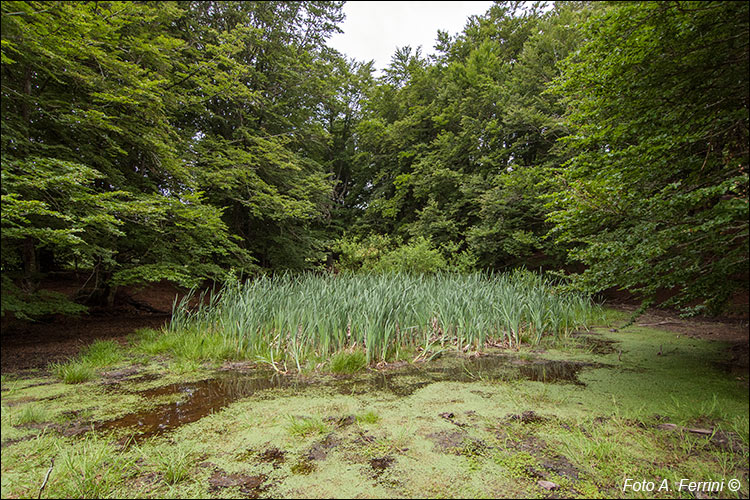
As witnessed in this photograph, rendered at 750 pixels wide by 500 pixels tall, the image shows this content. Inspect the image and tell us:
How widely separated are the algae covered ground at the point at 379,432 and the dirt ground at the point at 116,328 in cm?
12

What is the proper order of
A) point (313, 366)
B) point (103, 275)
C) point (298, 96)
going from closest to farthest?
point (313, 366) < point (103, 275) < point (298, 96)

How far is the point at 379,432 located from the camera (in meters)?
1.53

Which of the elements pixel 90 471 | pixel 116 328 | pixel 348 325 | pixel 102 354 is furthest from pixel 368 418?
pixel 116 328

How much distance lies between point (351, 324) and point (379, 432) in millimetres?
1510

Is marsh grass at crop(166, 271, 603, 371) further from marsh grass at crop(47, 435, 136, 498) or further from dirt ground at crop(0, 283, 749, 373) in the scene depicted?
marsh grass at crop(47, 435, 136, 498)

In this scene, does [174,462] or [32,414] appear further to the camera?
[32,414]

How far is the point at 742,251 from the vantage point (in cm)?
148

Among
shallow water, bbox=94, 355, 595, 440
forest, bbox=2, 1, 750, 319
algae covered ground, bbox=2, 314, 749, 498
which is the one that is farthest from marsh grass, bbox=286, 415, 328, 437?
forest, bbox=2, 1, 750, 319

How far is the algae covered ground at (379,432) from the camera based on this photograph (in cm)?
107

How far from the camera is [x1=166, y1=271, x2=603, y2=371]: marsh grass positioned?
286cm

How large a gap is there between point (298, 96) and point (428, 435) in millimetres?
7970

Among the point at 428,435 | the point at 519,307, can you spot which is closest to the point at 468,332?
the point at 519,307

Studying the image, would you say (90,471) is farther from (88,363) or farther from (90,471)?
(88,363)

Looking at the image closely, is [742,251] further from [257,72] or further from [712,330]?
[257,72]
